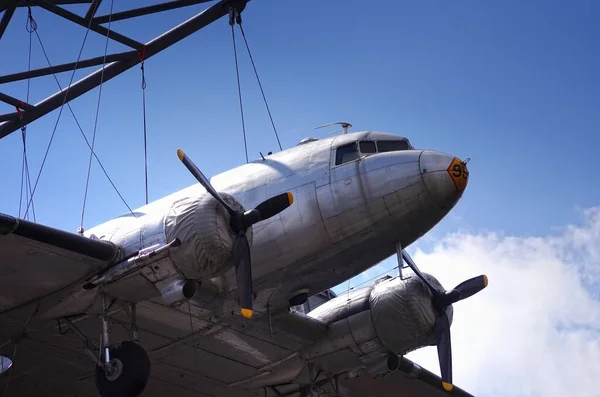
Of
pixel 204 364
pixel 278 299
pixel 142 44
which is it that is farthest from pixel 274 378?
pixel 142 44

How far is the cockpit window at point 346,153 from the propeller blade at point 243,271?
267 cm

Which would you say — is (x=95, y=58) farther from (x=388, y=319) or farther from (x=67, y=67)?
(x=388, y=319)

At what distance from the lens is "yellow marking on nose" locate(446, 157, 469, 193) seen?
16062 mm

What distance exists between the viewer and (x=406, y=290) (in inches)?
760

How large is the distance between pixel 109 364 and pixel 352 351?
6181 mm

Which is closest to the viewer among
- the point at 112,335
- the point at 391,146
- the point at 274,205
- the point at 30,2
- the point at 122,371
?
the point at 122,371

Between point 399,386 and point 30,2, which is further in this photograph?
point 399,386

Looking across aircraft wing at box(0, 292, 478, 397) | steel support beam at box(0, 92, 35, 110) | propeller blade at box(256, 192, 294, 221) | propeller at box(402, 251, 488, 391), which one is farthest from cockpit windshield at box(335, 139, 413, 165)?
steel support beam at box(0, 92, 35, 110)

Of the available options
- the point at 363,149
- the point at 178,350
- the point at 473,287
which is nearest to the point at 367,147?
the point at 363,149

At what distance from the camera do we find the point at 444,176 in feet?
52.6

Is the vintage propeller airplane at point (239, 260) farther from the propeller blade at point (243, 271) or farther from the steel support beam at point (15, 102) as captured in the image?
the steel support beam at point (15, 102)

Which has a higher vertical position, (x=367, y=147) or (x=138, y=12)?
(x=138, y=12)

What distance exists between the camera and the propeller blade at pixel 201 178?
15.4m

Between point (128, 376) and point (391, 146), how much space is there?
652 centimetres
